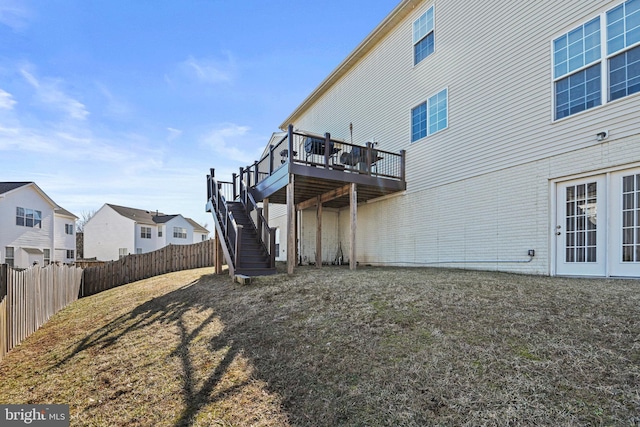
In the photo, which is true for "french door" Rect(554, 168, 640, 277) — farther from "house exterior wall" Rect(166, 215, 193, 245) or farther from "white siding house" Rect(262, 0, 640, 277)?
"house exterior wall" Rect(166, 215, 193, 245)

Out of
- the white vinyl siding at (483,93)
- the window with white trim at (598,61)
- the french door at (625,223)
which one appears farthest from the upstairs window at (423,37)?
the french door at (625,223)

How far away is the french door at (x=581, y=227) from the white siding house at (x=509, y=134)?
19 millimetres

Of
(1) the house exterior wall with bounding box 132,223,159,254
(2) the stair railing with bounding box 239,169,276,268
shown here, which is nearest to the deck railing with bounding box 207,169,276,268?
(2) the stair railing with bounding box 239,169,276,268

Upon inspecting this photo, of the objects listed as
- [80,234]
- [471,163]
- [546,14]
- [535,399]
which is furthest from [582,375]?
[80,234]

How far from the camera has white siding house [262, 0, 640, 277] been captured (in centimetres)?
584

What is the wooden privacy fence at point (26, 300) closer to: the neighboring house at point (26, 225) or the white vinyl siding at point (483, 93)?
the white vinyl siding at point (483, 93)

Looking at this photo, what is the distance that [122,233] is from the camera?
102 ft

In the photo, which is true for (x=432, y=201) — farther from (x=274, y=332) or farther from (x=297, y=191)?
(x=274, y=332)

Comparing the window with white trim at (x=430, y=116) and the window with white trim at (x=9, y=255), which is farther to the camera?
the window with white trim at (x=9, y=255)

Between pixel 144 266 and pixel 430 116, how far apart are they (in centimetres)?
1291

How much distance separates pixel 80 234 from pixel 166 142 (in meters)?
25.1

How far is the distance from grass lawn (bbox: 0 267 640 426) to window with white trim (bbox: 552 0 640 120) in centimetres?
341

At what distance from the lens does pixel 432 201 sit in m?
9.45

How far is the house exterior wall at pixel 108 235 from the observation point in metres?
31.0
